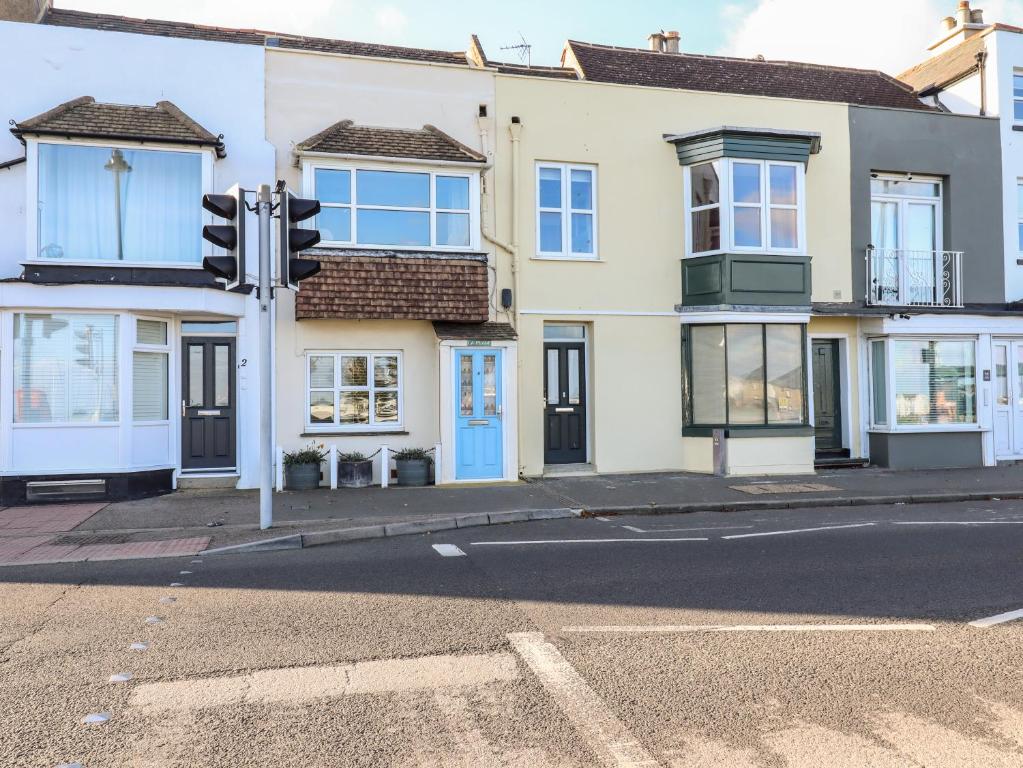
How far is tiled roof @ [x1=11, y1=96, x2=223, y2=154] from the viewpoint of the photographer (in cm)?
1224

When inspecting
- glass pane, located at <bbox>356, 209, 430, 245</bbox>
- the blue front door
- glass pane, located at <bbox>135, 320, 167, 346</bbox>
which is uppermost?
glass pane, located at <bbox>356, 209, 430, 245</bbox>

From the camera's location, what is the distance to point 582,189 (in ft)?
49.9

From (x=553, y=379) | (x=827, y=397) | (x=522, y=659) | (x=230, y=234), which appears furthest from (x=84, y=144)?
(x=827, y=397)

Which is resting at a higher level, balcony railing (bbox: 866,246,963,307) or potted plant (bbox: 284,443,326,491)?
balcony railing (bbox: 866,246,963,307)

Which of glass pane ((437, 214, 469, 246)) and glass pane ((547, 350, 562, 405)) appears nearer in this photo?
glass pane ((437, 214, 469, 246))

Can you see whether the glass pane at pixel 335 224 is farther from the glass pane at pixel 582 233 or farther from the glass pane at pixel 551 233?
the glass pane at pixel 582 233

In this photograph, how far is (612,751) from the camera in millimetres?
3588

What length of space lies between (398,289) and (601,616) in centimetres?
883

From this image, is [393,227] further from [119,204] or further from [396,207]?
[119,204]

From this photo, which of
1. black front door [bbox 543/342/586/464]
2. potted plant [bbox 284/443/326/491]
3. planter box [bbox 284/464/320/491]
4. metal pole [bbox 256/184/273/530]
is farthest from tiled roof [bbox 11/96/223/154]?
black front door [bbox 543/342/586/464]

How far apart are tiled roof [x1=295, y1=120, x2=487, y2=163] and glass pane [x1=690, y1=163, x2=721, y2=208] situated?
4148mm

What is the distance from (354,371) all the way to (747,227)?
25.0 feet

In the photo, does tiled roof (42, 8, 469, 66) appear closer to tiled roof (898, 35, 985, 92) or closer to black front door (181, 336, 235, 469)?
black front door (181, 336, 235, 469)

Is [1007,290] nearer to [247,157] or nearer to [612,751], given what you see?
[247,157]
